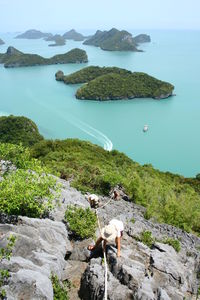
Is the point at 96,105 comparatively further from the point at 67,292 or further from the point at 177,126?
the point at 67,292

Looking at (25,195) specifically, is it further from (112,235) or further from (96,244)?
(112,235)

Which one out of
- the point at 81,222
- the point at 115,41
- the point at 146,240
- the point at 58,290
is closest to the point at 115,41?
the point at 115,41

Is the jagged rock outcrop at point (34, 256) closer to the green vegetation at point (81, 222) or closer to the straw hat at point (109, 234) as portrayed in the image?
the green vegetation at point (81, 222)

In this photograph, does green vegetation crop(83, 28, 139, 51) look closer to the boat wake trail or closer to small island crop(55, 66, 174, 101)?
small island crop(55, 66, 174, 101)

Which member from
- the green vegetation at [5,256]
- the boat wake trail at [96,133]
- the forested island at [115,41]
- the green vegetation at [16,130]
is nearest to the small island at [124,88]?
the boat wake trail at [96,133]

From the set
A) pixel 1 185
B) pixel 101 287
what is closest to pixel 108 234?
pixel 101 287
